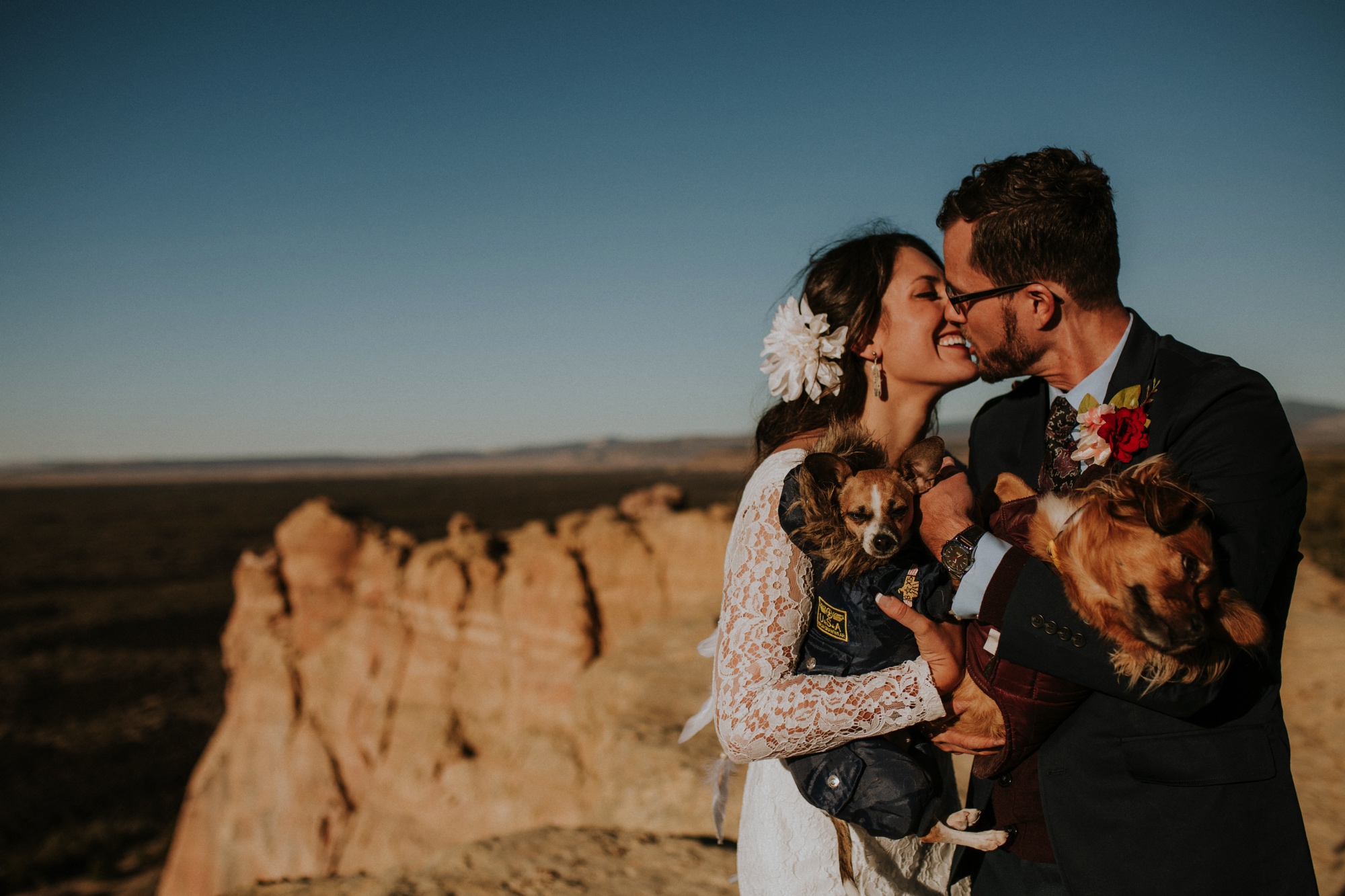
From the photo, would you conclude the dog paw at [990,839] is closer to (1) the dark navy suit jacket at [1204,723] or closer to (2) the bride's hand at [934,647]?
(1) the dark navy suit jacket at [1204,723]

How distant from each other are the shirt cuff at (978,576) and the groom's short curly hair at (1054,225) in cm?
98

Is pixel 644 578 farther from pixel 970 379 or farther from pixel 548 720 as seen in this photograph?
pixel 970 379

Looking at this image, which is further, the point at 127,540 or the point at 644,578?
the point at 127,540

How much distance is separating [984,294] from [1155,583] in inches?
46.7

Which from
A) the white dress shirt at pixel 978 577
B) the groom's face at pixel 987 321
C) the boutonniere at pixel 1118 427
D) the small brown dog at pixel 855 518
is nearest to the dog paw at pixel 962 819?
the small brown dog at pixel 855 518

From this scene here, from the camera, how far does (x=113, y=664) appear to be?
37.1 m

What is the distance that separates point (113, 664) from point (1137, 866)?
1841 inches

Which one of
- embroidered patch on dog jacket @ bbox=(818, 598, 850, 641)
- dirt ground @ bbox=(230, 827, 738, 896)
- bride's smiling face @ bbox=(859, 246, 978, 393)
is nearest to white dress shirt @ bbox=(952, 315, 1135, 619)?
embroidered patch on dog jacket @ bbox=(818, 598, 850, 641)

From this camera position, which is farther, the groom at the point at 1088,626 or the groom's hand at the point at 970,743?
the groom's hand at the point at 970,743

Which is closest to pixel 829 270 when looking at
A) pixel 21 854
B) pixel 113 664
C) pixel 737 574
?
pixel 737 574

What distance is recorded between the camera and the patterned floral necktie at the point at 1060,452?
2.65 meters

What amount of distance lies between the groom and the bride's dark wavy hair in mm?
439

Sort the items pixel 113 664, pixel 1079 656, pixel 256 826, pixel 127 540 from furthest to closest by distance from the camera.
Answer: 1. pixel 127 540
2. pixel 113 664
3. pixel 256 826
4. pixel 1079 656

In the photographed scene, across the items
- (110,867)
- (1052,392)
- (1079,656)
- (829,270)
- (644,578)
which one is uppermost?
(829,270)
